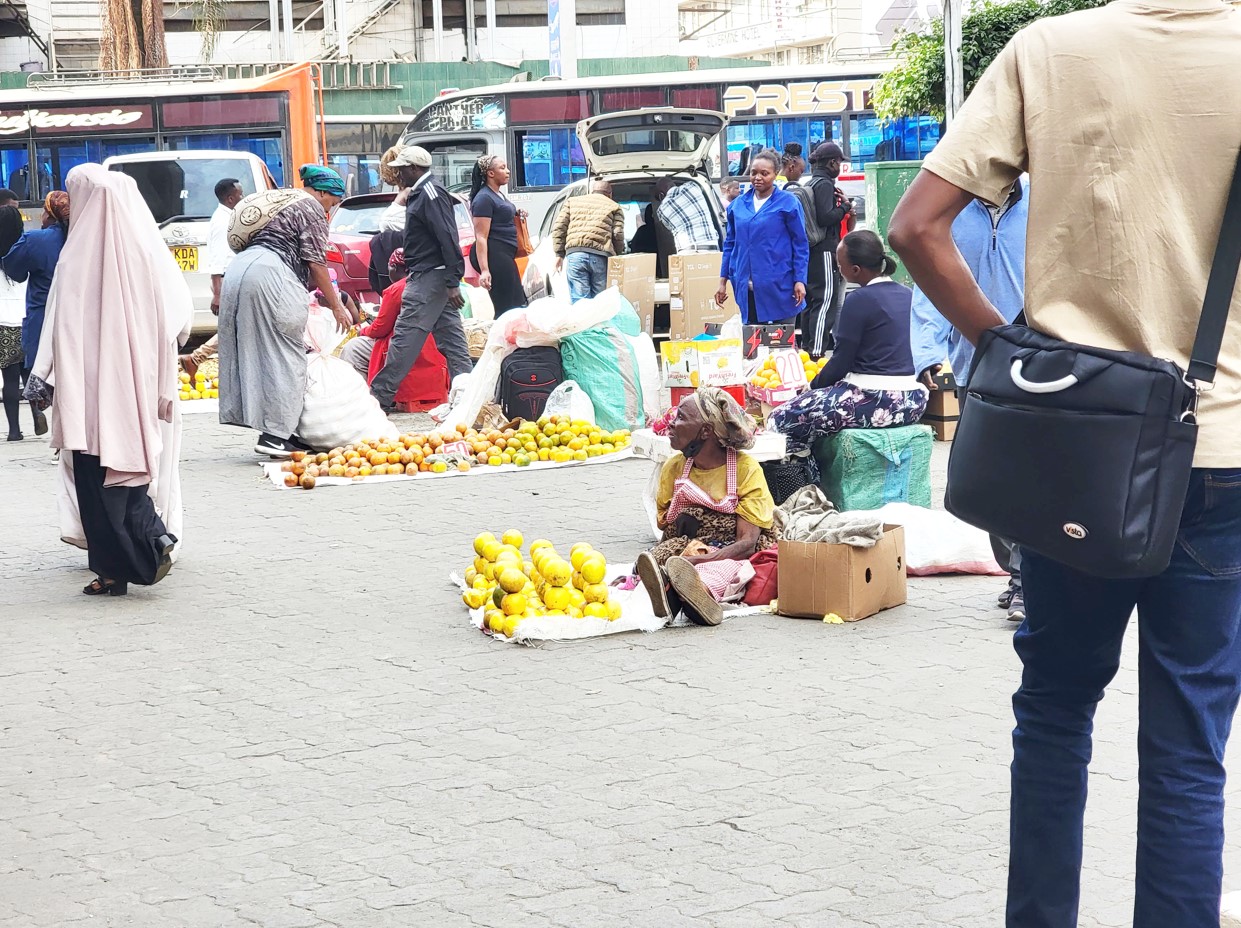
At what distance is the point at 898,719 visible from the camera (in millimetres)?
4988

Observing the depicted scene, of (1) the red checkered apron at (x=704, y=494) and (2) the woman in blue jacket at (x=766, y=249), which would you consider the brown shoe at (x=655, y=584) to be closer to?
(1) the red checkered apron at (x=704, y=494)

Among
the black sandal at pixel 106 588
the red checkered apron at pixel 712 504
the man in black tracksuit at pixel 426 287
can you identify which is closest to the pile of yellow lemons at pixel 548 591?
the red checkered apron at pixel 712 504

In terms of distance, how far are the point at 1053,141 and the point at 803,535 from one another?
3943mm

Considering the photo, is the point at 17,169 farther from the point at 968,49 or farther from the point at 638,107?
the point at 968,49

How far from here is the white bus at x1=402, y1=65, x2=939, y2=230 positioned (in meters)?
24.6

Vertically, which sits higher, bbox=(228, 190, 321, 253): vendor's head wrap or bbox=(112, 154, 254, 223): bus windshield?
bbox=(112, 154, 254, 223): bus windshield

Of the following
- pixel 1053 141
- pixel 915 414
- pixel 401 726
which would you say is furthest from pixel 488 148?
pixel 1053 141

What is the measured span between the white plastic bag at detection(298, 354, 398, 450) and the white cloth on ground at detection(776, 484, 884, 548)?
16.3 feet

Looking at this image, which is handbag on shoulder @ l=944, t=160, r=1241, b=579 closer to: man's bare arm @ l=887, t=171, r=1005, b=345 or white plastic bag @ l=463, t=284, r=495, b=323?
man's bare arm @ l=887, t=171, r=1005, b=345

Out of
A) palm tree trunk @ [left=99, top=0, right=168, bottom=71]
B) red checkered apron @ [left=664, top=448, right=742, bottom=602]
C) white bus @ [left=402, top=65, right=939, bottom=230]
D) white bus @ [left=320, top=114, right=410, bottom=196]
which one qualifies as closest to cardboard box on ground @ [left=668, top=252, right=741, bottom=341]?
red checkered apron @ [left=664, top=448, right=742, bottom=602]

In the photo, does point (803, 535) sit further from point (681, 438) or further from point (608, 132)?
point (608, 132)

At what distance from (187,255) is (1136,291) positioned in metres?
18.0

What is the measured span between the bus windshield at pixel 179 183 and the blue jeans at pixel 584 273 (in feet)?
27.2

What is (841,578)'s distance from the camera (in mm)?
6262
